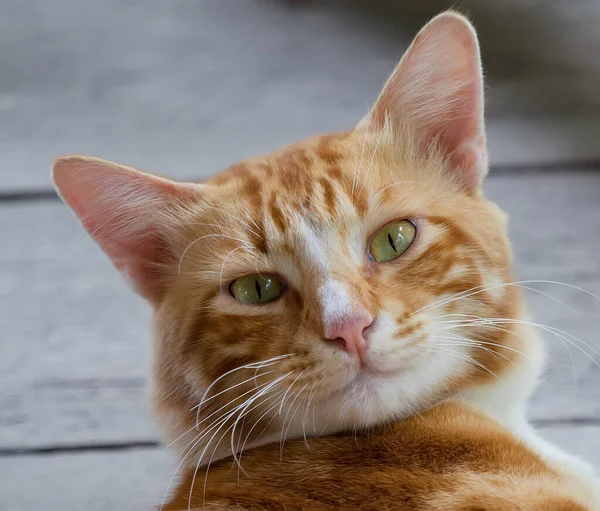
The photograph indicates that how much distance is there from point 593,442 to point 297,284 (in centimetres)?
65

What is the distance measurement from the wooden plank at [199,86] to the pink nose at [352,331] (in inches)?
29.2

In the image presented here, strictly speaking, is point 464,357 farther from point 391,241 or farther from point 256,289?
point 256,289

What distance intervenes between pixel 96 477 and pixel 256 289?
1.84ft

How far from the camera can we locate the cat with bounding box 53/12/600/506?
0.81m

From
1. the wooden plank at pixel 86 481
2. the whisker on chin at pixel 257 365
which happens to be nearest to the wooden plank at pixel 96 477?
the wooden plank at pixel 86 481

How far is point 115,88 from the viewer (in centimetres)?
155

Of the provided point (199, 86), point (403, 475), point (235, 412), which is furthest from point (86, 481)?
point (199, 86)

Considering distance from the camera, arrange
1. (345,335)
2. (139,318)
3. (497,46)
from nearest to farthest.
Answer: (345,335) < (139,318) < (497,46)

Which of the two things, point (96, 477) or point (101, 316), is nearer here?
point (96, 477)

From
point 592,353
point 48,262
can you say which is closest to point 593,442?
point 592,353

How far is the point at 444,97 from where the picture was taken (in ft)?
3.09

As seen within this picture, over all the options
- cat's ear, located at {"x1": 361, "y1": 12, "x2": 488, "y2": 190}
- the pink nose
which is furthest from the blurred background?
the pink nose

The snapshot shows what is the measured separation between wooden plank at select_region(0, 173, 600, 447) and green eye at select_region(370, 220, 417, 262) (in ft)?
1.66

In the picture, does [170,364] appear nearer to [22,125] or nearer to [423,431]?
[423,431]
